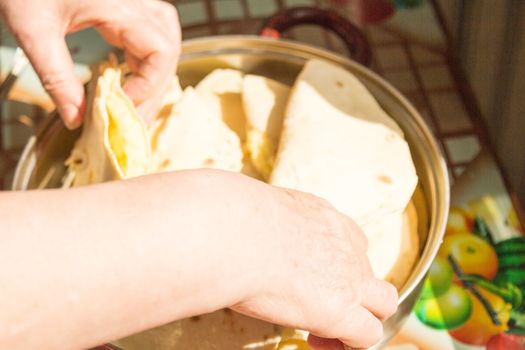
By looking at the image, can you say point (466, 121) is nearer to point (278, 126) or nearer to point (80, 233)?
point (278, 126)

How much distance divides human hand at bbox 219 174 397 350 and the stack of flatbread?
0.36 ft

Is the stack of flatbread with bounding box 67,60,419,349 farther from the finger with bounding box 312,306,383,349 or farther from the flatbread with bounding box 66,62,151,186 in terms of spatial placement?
the finger with bounding box 312,306,383,349

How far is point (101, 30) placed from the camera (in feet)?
2.01

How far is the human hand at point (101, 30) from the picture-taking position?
55 cm

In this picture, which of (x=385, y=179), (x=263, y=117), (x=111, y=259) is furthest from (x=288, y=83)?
(x=111, y=259)

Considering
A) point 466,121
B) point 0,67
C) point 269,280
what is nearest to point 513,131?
point 466,121

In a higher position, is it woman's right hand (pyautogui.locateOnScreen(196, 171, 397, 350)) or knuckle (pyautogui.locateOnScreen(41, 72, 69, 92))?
knuckle (pyautogui.locateOnScreen(41, 72, 69, 92))

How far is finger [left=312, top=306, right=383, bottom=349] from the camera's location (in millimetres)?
433

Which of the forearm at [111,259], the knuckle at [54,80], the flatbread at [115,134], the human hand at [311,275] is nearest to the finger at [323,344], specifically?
the human hand at [311,275]

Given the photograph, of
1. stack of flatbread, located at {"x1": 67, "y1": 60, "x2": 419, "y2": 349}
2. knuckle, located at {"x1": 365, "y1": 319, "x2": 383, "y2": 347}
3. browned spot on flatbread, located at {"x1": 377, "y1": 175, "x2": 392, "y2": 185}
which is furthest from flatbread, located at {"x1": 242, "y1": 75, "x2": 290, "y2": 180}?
knuckle, located at {"x1": 365, "y1": 319, "x2": 383, "y2": 347}

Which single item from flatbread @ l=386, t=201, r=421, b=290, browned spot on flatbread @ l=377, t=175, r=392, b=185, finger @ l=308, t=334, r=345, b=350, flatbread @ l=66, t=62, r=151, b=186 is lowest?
flatbread @ l=386, t=201, r=421, b=290

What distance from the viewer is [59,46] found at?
0.55 metres

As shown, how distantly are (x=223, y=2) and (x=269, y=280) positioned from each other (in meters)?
0.67

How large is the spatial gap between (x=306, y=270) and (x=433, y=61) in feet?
1.82
